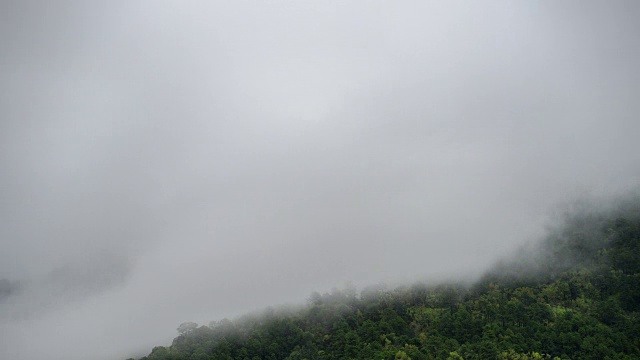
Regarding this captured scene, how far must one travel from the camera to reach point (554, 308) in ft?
371

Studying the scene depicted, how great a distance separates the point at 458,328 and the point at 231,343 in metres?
62.8

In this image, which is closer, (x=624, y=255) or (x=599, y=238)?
(x=624, y=255)

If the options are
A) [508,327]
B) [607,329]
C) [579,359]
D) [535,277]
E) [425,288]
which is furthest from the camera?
[425,288]

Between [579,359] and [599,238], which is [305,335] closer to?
[579,359]

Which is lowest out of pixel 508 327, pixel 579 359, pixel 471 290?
pixel 579 359

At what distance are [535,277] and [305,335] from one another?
7071 centimetres

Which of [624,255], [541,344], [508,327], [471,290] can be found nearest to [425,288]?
[471,290]

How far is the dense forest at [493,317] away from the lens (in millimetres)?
100000

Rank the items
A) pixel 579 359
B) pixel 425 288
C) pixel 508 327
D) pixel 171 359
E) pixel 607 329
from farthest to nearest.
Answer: pixel 425 288
pixel 171 359
pixel 508 327
pixel 607 329
pixel 579 359

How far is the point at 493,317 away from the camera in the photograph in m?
113

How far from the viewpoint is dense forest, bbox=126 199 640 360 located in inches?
3937

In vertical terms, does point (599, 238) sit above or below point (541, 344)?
above

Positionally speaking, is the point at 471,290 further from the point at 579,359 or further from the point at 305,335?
the point at 305,335

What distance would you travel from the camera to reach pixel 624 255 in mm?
121375
